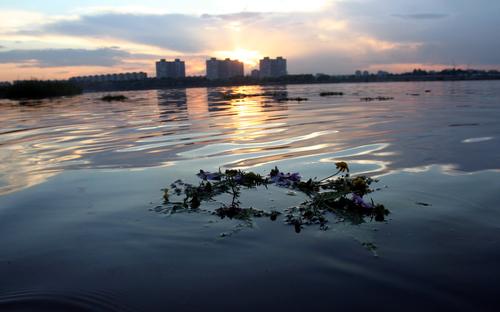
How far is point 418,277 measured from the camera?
11.9 feet

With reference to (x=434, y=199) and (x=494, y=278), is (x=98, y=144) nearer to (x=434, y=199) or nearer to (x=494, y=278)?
(x=434, y=199)

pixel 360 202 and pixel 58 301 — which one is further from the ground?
pixel 360 202

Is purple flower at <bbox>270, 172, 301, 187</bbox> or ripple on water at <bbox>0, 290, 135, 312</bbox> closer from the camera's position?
ripple on water at <bbox>0, 290, 135, 312</bbox>

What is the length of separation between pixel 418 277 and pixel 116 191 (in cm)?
510

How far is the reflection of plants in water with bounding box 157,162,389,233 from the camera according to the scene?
5238 millimetres

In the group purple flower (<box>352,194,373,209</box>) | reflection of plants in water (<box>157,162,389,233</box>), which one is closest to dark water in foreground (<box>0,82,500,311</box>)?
reflection of plants in water (<box>157,162,389,233</box>)

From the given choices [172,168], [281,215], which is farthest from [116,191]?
[281,215]

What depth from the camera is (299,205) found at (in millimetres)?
5809

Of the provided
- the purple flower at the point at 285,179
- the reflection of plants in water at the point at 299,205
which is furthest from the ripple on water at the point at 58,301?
the purple flower at the point at 285,179

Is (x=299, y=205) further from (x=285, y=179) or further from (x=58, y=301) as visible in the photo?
(x=58, y=301)

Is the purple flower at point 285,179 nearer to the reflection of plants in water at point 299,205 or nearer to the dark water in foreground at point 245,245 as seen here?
the reflection of plants in water at point 299,205

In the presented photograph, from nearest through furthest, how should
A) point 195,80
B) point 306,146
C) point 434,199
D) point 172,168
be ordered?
point 434,199 → point 172,168 → point 306,146 → point 195,80

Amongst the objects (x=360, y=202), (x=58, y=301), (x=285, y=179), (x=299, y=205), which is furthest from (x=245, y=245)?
(x=285, y=179)

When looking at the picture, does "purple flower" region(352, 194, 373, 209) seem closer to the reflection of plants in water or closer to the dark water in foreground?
the reflection of plants in water
